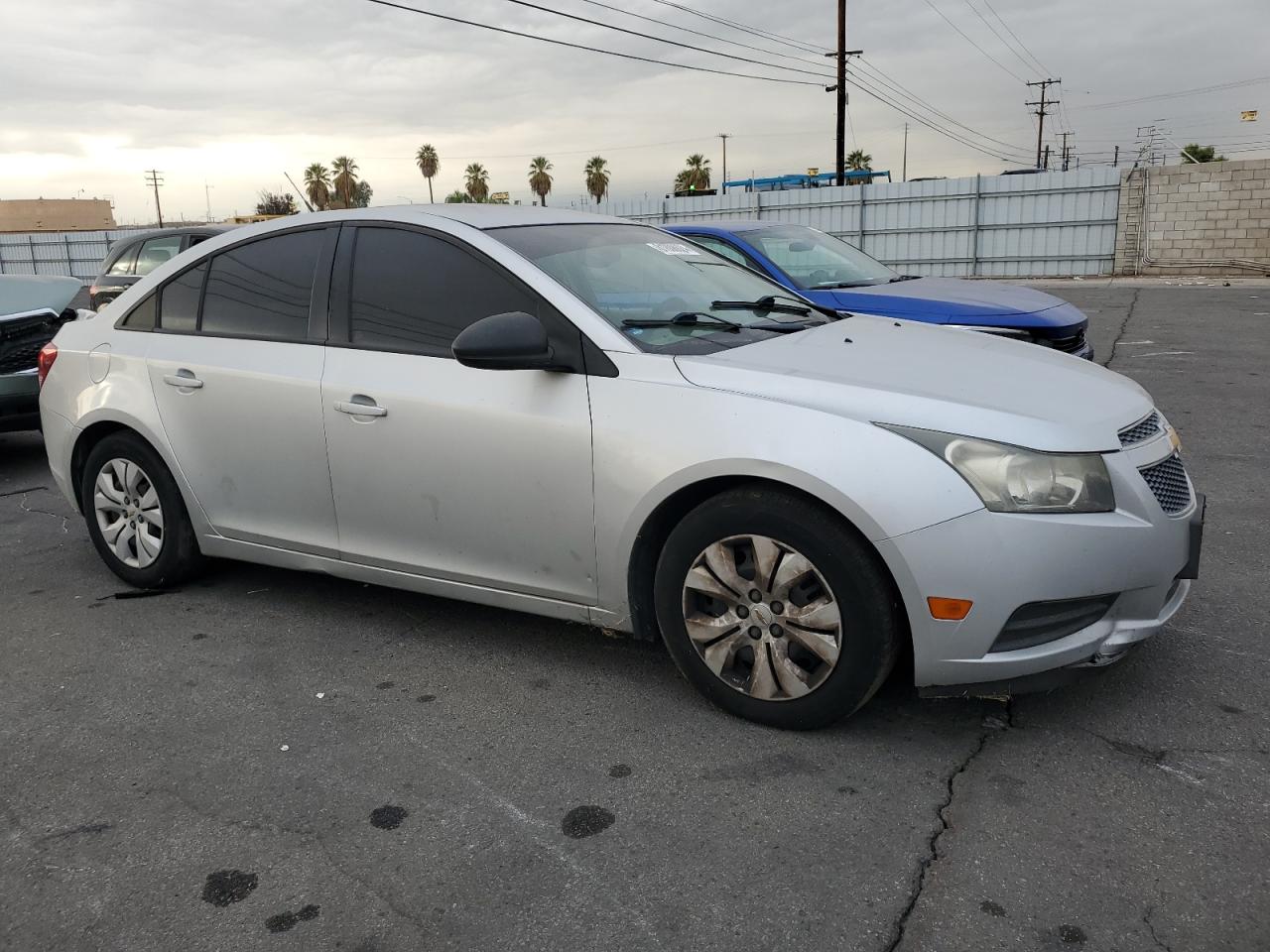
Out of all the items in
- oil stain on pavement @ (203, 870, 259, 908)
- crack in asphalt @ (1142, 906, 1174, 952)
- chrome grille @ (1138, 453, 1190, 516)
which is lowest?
oil stain on pavement @ (203, 870, 259, 908)

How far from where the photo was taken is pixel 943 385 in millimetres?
3133

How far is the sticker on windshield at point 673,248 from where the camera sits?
14.1 ft

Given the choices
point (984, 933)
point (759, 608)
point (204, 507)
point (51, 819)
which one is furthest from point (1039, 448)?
point (204, 507)

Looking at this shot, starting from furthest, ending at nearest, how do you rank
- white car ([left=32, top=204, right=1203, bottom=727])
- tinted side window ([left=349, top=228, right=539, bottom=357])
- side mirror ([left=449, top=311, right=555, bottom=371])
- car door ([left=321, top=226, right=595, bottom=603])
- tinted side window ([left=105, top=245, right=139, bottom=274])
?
1. tinted side window ([left=105, top=245, right=139, bottom=274])
2. tinted side window ([left=349, top=228, right=539, bottom=357])
3. car door ([left=321, top=226, right=595, bottom=603])
4. side mirror ([left=449, top=311, right=555, bottom=371])
5. white car ([left=32, top=204, right=1203, bottom=727])

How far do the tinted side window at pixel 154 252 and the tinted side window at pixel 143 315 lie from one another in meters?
7.77

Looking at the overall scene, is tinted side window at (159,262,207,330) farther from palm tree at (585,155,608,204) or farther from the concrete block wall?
palm tree at (585,155,608,204)

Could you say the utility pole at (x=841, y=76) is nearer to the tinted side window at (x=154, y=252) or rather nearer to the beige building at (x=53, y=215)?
the tinted side window at (x=154, y=252)

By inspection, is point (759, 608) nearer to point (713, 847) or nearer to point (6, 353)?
point (713, 847)

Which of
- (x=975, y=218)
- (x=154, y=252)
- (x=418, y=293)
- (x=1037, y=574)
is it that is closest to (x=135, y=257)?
(x=154, y=252)

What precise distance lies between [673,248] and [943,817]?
100 inches

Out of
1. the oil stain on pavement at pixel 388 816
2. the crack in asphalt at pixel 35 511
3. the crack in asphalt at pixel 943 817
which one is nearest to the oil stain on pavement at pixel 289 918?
the oil stain on pavement at pixel 388 816

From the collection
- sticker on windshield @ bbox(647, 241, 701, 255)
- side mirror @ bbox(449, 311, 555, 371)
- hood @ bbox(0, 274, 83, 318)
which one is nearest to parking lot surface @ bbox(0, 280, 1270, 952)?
side mirror @ bbox(449, 311, 555, 371)

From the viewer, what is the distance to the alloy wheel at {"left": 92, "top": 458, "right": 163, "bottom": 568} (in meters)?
4.55

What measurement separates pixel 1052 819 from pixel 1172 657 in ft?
4.05
